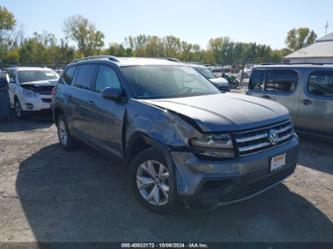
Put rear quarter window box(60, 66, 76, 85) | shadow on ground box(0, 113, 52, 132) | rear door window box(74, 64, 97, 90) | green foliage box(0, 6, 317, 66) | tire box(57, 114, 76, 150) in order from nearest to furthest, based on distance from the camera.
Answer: rear door window box(74, 64, 97, 90) → rear quarter window box(60, 66, 76, 85) → tire box(57, 114, 76, 150) → shadow on ground box(0, 113, 52, 132) → green foliage box(0, 6, 317, 66)

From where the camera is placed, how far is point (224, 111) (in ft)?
10.4

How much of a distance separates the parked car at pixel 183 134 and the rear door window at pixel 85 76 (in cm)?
9

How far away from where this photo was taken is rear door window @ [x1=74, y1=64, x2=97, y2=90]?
15.8 feet

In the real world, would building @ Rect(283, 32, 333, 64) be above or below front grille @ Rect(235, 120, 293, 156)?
above

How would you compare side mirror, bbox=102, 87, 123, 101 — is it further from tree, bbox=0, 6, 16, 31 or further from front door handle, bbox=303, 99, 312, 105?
tree, bbox=0, 6, 16, 31

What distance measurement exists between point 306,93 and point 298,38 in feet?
250

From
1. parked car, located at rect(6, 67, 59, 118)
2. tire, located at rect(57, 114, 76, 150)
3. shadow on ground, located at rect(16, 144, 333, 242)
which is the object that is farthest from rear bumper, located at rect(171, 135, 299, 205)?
parked car, located at rect(6, 67, 59, 118)

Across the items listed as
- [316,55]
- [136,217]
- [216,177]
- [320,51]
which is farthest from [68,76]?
[320,51]

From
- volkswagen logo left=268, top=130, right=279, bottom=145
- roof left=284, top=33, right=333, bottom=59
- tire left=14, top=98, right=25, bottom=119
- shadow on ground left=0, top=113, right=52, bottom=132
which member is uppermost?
roof left=284, top=33, right=333, bottom=59

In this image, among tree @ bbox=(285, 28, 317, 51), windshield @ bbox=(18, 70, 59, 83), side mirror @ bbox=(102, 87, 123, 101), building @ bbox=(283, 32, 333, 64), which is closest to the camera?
side mirror @ bbox=(102, 87, 123, 101)

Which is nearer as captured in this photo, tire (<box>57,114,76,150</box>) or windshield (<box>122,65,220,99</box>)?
windshield (<box>122,65,220,99</box>)

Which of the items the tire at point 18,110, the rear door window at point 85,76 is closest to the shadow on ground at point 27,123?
the tire at point 18,110

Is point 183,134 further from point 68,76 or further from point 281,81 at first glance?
point 281,81

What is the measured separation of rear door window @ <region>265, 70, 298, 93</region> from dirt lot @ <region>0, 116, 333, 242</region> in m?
2.04
